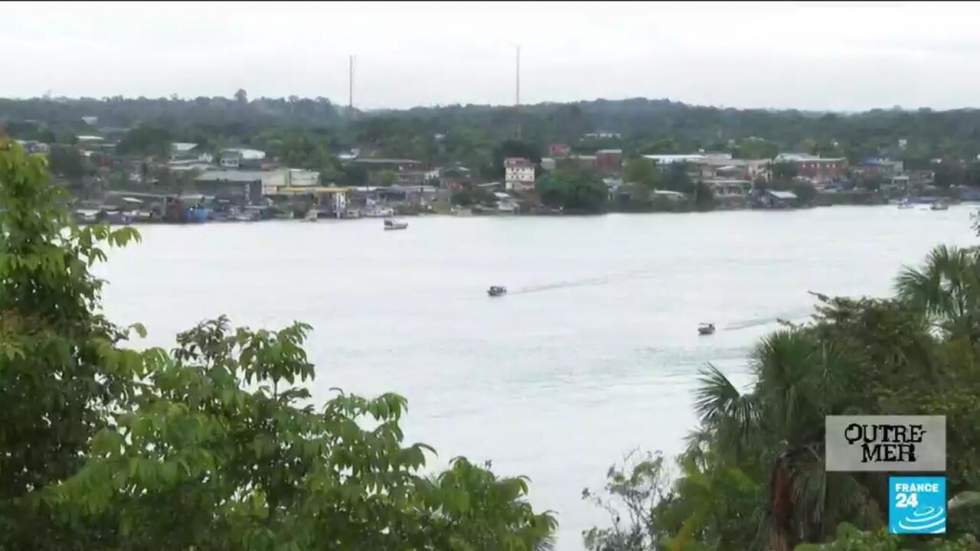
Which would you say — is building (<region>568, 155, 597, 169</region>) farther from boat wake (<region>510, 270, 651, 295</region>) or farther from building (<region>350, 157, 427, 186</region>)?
boat wake (<region>510, 270, 651, 295</region>)

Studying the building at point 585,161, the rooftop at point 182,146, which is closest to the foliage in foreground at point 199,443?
the rooftop at point 182,146

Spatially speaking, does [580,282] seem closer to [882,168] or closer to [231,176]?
[231,176]

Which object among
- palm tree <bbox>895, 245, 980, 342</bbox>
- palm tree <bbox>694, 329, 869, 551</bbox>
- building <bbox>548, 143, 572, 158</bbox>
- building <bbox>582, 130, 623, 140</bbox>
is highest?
building <bbox>582, 130, 623, 140</bbox>

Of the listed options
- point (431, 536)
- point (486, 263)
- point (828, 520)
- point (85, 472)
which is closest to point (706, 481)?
point (828, 520)

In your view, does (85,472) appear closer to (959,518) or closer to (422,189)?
(959,518)

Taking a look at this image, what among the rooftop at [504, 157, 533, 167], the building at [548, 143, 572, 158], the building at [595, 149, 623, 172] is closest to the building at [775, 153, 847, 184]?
the building at [595, 149, 623, 172]

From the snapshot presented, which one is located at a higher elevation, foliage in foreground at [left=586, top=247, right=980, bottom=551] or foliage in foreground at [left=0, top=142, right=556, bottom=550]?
foliage in foreground at [left=0, top=142, right=556, bottom=550]
